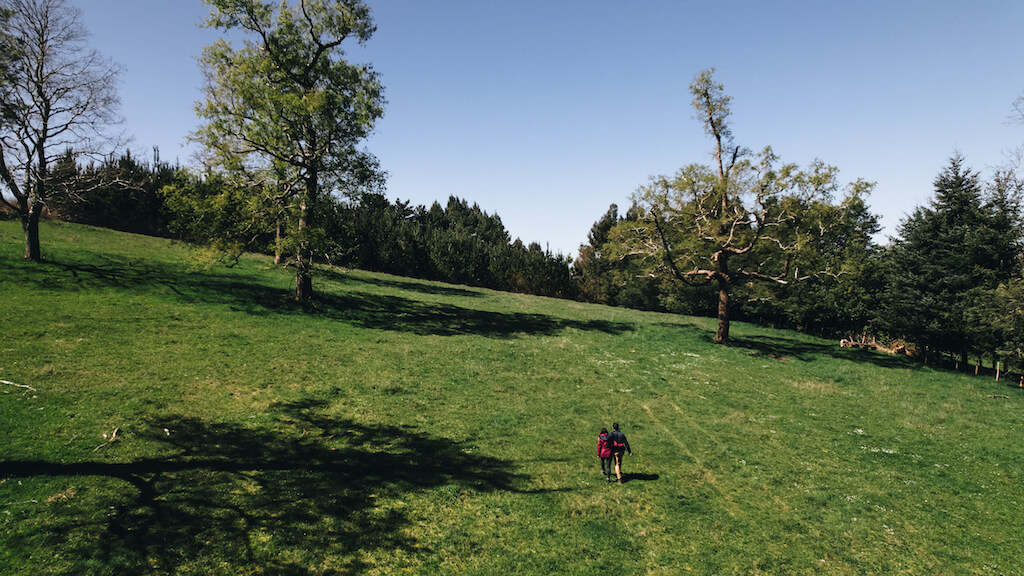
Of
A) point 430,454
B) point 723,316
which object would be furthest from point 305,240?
point 723,316

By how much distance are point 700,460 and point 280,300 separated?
2692 centimetres

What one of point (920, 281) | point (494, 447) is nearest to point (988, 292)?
point (920, 281)

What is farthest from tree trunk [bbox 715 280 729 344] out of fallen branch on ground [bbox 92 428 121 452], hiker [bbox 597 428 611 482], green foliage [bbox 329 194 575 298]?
green foliage [bbox 329 194 575 298]

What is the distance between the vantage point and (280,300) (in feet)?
94.5

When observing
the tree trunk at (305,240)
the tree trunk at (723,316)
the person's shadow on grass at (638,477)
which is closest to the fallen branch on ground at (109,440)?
the person's shadow on grass at (638,477)

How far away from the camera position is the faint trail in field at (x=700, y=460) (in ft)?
41.1

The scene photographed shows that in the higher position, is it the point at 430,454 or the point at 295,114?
the point at 295,114

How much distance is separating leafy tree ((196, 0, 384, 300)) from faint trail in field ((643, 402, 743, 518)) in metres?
21.2

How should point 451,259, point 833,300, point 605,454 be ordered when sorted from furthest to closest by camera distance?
point 451,259
point 833,300
point 605,454

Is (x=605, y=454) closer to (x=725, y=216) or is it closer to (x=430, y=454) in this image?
(x=430, y=454)

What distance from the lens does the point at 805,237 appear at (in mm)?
30984

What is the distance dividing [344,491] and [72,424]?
810 cm

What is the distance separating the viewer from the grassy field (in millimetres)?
9461

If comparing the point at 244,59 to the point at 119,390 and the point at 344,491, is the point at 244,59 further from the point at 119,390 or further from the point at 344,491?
the point at 344,491
